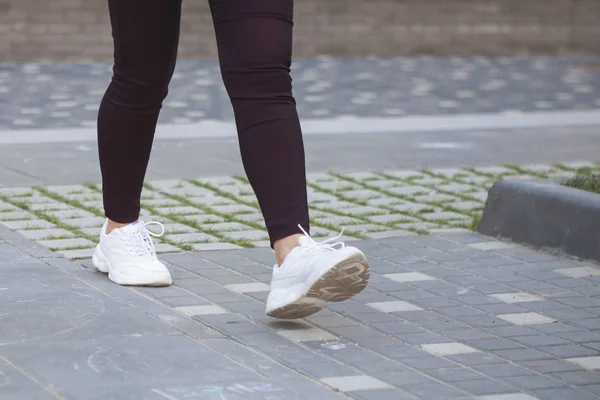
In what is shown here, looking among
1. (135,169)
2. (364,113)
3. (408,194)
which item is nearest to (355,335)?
(135,169)

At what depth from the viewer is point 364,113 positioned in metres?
9.28

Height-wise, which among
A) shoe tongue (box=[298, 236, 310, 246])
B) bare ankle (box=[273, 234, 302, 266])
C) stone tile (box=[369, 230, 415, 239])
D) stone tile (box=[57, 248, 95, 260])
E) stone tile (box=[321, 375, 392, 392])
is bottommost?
stone tile (box=[321, 375, 392, 392])

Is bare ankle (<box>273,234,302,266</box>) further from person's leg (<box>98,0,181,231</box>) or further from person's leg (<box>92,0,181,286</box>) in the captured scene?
person's leg (<box>98,0,181,231</box>)

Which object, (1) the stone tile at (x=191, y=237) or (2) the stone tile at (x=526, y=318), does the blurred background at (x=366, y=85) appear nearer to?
(1) the stone tile at (x=191, y=237)

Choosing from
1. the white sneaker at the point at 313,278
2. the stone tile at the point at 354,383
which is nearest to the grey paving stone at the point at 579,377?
the stone tile at the point at 354,383

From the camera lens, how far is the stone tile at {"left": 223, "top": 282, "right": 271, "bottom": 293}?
13.4ft

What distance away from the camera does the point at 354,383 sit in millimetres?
3090

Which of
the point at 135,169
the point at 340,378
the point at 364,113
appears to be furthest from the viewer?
the point at 364,113

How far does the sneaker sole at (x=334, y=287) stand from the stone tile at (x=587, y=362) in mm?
573

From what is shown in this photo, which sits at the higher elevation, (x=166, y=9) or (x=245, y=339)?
(x=166, y=9)

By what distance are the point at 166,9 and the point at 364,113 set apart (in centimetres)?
551

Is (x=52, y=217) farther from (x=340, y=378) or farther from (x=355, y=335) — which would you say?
(x=340, y=378)

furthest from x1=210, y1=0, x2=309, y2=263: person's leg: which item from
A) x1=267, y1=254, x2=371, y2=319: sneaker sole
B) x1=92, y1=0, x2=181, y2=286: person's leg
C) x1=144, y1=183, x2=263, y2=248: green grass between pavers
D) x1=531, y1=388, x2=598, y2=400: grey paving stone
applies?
x1=144, y1=183, x2=263, y2=248: green grass between pavers

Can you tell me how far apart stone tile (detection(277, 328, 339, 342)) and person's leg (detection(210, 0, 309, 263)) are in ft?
0.69
